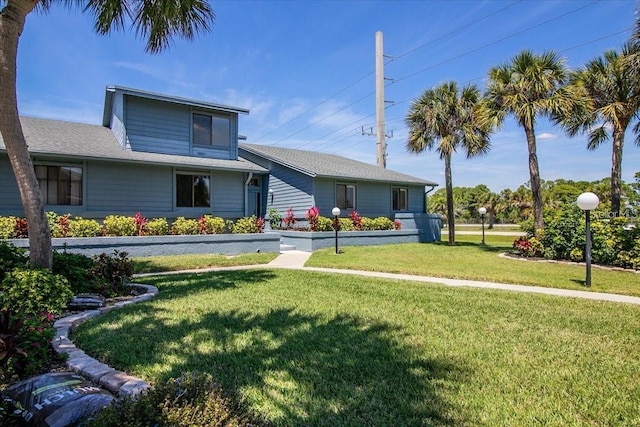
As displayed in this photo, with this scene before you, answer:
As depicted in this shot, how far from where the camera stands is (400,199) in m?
21.2

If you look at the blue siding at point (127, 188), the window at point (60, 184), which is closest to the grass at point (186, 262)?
the blue siding at point (127, 188)

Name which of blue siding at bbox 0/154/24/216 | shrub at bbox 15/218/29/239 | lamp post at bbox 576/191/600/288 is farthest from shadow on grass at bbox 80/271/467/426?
blue siding at bbox 0/154/24/216

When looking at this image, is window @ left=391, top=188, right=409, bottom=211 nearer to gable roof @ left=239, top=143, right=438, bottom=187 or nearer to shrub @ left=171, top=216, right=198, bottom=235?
gable roof @ left=239, top=143, right=438, bottom=187

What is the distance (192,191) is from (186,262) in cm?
489

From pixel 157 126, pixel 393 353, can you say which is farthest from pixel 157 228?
pixel 393 353

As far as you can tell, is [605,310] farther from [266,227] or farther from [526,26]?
[526,26]

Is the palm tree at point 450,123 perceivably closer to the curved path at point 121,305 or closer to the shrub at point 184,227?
the curved path at point 121,305

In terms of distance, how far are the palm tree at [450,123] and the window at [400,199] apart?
3505mm

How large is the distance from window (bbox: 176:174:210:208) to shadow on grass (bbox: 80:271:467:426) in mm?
10067

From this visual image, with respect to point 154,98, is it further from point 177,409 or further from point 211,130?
point 177,409

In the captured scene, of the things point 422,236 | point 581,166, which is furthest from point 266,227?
point 581,166

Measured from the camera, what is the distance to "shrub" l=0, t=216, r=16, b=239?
387 inches

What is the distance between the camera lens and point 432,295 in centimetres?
656

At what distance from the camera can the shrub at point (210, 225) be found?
1299 cm
